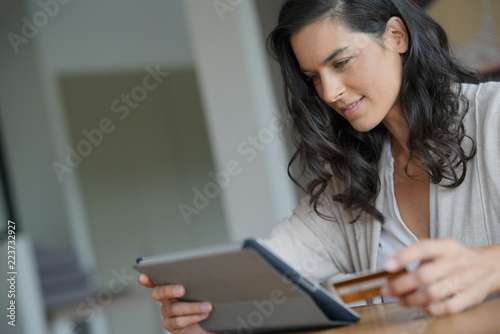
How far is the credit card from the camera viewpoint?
996 mm

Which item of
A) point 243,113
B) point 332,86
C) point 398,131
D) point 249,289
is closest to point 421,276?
point 249,289

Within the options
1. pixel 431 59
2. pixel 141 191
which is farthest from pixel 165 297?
pixel 141 191

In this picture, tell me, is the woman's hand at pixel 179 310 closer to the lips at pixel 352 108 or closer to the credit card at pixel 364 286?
the credit card at pixel 364 286

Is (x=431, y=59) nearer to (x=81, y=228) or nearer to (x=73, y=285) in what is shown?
(x=73, y=285)

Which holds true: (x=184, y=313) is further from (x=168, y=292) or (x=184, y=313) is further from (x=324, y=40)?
(x=324, y=40)

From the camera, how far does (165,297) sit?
4.16 feet

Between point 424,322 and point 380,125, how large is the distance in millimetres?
849

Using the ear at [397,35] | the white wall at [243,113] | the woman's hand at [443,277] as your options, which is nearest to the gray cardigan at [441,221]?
the ear at [397,35]

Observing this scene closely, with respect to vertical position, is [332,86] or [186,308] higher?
[332,86]

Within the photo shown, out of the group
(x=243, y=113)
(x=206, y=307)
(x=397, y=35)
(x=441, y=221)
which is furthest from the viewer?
(x=243, y=113)

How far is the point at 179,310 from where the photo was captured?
1.27 m

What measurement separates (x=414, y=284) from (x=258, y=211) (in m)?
2.48

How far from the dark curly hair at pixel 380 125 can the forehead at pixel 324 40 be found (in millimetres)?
15

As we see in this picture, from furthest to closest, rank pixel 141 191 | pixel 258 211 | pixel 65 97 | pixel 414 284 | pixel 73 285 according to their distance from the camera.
A: pixel 141 191 < pixel 65 97 < pixel 73 285 < pixel 258 211 < pixel 414 284
